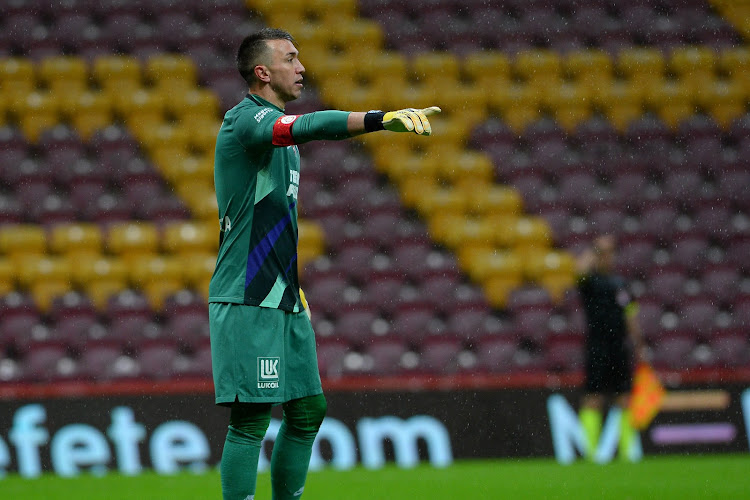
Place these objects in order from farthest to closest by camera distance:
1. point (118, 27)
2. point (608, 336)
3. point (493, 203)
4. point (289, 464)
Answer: point (118, 27), point (493, 203), point (608, 336), point (289, 464)

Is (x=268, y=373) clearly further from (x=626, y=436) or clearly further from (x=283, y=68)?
(x=626, y=436)

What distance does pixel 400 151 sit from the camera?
10.2 meters

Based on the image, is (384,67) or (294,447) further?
(384,67)

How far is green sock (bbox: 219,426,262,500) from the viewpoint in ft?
10.8

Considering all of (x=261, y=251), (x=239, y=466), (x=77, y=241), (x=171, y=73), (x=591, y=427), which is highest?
(x=171, y=73)

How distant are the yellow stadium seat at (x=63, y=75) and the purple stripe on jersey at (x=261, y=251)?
7.63 meters

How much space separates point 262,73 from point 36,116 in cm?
728

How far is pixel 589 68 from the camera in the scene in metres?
10.9

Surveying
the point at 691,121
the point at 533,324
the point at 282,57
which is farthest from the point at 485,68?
the point at 282,57

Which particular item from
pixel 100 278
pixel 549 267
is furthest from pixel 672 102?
pixel 100 278

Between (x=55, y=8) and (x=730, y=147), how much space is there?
24.5ft

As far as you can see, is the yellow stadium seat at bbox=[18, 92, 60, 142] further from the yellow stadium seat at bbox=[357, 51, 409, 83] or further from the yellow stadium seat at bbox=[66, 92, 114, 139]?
the yellow stadium seat at bbox=[357, 51, 409, 83]

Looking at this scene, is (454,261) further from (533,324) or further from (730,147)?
(730,147)

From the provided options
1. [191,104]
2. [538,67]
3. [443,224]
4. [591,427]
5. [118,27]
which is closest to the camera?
[591,427]
